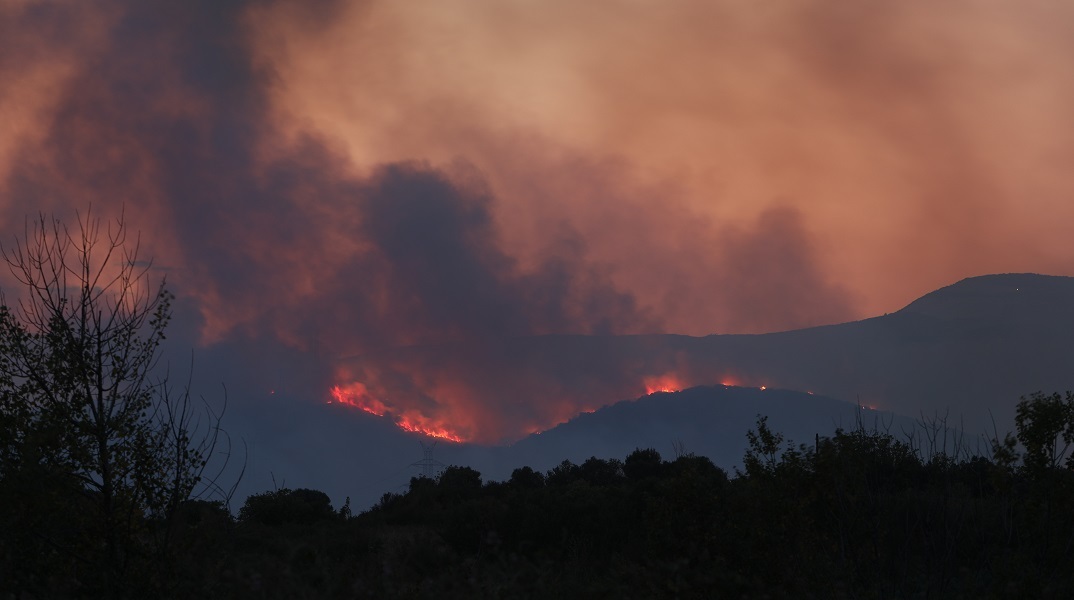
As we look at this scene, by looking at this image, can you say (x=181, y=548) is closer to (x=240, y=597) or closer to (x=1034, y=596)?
(x=240, y=597)

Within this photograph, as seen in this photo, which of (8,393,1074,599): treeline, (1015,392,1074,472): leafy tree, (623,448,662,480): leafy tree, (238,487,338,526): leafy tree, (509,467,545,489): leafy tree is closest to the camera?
(8,393,1074,599): treeline

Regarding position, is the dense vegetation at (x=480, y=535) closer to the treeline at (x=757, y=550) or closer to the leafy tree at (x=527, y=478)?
the treeline at (x=757, y=550)

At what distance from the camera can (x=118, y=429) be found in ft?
36.1

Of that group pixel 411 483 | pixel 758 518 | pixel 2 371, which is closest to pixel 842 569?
pixel 758 518

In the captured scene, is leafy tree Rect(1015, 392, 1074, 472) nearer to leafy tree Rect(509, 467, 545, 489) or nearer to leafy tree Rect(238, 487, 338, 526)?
leafy tree Rect(238, 487, 338, 526)

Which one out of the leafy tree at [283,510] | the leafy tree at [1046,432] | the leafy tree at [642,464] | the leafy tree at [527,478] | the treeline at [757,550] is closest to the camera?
the treeline at [757,550]

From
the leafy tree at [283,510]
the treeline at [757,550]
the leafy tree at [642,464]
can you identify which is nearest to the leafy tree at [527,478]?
the leafy tree at [642,464]

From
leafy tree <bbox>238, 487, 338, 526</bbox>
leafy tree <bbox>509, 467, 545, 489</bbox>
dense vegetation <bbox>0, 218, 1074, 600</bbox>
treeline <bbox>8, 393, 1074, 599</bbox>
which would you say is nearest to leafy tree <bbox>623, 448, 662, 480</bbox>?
leafy tree <bbox>509, 467, 545, 489</bbox>

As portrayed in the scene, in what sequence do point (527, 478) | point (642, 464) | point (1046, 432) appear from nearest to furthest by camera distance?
point (1046, 432) < point (527, 478) < point (642, 464)

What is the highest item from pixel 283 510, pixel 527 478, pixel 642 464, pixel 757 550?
pixel 642 464

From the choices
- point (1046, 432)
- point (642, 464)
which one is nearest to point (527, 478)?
point (642, 464)

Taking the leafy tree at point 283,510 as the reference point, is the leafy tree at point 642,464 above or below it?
above

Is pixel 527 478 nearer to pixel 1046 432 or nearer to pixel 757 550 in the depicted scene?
pixel 757 550

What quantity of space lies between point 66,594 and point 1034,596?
12697 millimetres
